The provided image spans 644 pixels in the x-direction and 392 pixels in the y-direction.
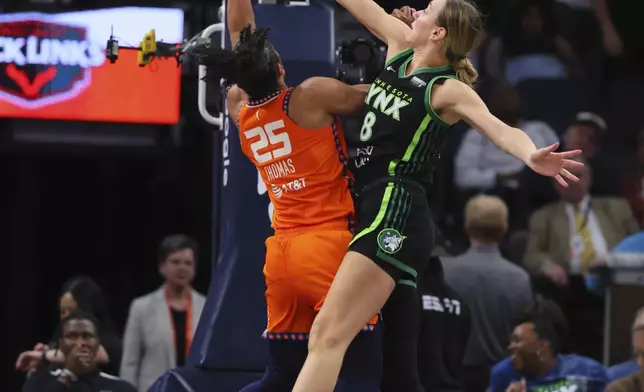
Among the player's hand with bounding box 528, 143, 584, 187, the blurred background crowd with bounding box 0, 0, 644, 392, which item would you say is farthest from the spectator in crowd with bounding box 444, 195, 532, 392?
the player's hand with bounding box 528, 143, 584, 187

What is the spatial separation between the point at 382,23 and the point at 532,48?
537 centimetres

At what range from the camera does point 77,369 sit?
23.3 ft

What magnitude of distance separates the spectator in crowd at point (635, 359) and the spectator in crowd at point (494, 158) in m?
2.38

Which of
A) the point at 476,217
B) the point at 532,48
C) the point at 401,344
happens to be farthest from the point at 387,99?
the point at 532,48

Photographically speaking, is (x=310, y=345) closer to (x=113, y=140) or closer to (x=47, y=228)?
(x=113, y=140)

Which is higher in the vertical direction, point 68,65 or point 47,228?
point 68,65

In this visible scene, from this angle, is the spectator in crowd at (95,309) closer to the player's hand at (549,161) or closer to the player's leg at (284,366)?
the player's leg at (284,366)

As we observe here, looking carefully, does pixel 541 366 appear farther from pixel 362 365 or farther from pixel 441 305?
pixel 362 365

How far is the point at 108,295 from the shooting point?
10.5 metres

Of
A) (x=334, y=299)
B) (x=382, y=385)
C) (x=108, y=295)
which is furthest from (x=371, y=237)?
(x=108, y=295)

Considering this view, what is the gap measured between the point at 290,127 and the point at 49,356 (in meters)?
2.37

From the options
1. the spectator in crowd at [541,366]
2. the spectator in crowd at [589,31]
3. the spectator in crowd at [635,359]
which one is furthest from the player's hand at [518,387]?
the spectator in crowd at [589,31]

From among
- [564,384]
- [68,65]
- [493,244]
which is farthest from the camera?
[68,65]

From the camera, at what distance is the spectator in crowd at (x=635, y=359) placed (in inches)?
273
